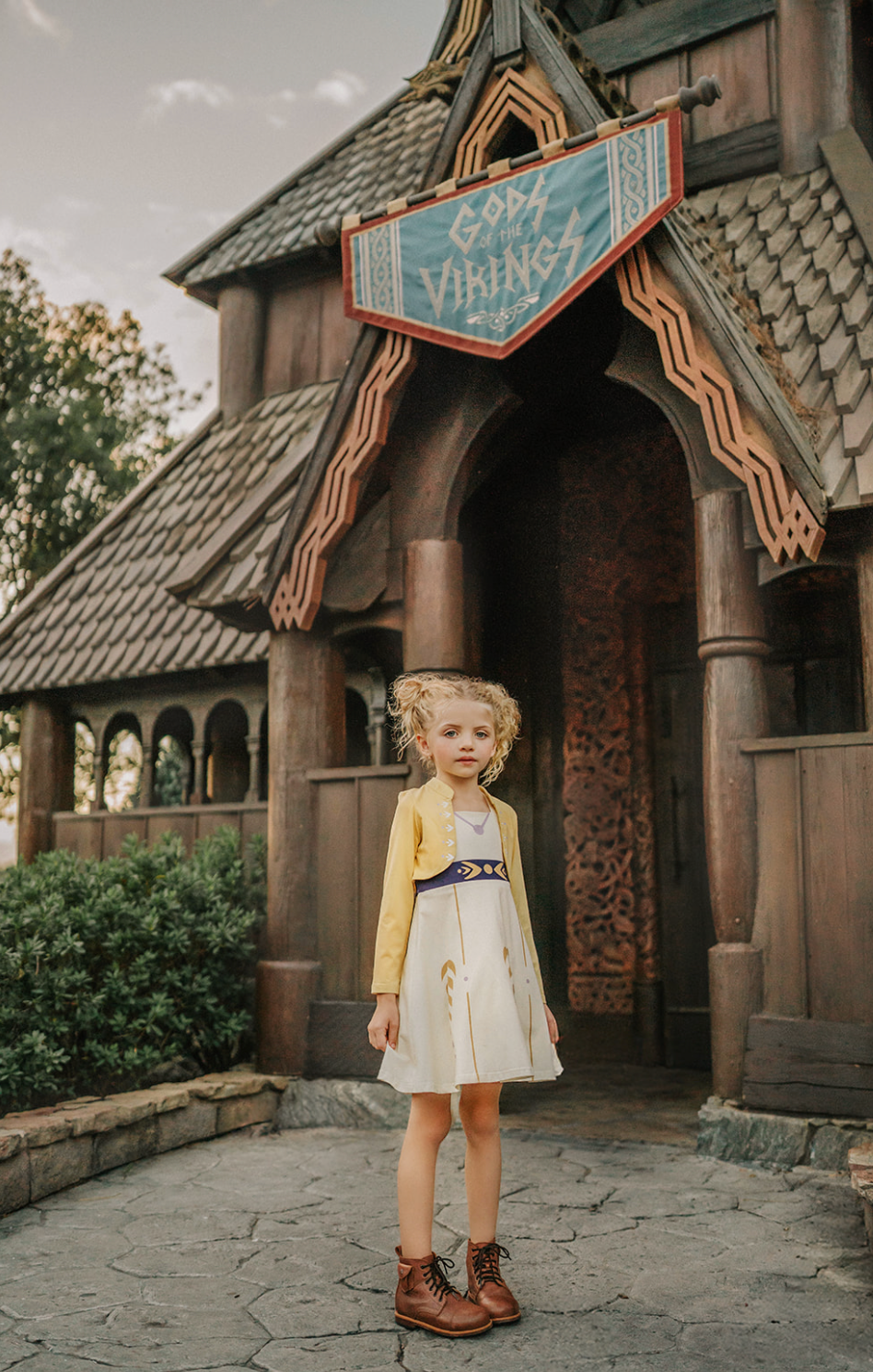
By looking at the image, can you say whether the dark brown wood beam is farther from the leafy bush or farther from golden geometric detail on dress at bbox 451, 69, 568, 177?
the leafy bush

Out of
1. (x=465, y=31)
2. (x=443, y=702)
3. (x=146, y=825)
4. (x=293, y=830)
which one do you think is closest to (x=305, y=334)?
(x=465, y=31)

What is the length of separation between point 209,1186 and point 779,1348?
2495 millimetres

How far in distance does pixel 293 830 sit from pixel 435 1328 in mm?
3330

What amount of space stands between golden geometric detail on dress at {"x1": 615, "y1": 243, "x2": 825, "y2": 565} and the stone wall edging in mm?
3634

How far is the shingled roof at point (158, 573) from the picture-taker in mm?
7828

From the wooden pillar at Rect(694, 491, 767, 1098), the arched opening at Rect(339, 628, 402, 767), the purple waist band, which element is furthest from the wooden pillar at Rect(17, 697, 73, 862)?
the purple waist band

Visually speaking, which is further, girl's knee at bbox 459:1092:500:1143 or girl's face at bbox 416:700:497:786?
girl's face at bbox 416:700:497:786

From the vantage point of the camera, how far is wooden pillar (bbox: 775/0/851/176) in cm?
617

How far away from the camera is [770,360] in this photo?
→ 16.6ft

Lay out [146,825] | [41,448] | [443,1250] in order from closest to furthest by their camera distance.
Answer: [443,1250], [146,825], [41,448]

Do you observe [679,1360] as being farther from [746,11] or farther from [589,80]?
[746,11]

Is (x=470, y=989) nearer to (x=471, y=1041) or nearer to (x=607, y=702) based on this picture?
(x=471, y=1041)

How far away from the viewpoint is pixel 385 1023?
323 centimetres

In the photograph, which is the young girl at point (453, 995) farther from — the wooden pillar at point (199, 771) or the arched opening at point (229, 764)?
the arched opening at point (229, 764)
